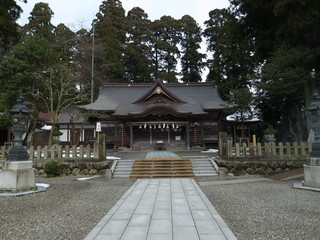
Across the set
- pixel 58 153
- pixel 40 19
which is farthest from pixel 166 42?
pixel 58 153

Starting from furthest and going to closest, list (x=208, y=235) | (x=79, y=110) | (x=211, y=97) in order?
(x=211, y=97), (x=79, y=110), (x=208, y=235)

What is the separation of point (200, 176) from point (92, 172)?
16.2ft

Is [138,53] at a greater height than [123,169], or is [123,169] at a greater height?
[138,53]

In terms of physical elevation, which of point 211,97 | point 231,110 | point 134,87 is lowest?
point 231,110

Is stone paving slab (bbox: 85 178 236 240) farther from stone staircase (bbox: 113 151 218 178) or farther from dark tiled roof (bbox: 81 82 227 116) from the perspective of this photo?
dark tiled roof (bbox: 81 82 227 116)

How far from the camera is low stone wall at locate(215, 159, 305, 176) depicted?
34.9ft

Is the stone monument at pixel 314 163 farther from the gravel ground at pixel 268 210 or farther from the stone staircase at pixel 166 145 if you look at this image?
the stone staircase at pixel 166 145

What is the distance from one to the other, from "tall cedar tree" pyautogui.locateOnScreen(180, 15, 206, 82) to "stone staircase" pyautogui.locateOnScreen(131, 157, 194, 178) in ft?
96.2

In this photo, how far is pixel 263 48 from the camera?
15602 mm

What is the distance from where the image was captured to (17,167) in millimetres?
6980

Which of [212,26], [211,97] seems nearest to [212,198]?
[211,97]

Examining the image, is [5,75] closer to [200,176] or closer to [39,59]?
[39,59]

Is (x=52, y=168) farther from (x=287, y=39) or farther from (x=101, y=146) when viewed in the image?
(x=287, y=39)

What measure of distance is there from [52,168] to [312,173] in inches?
391
